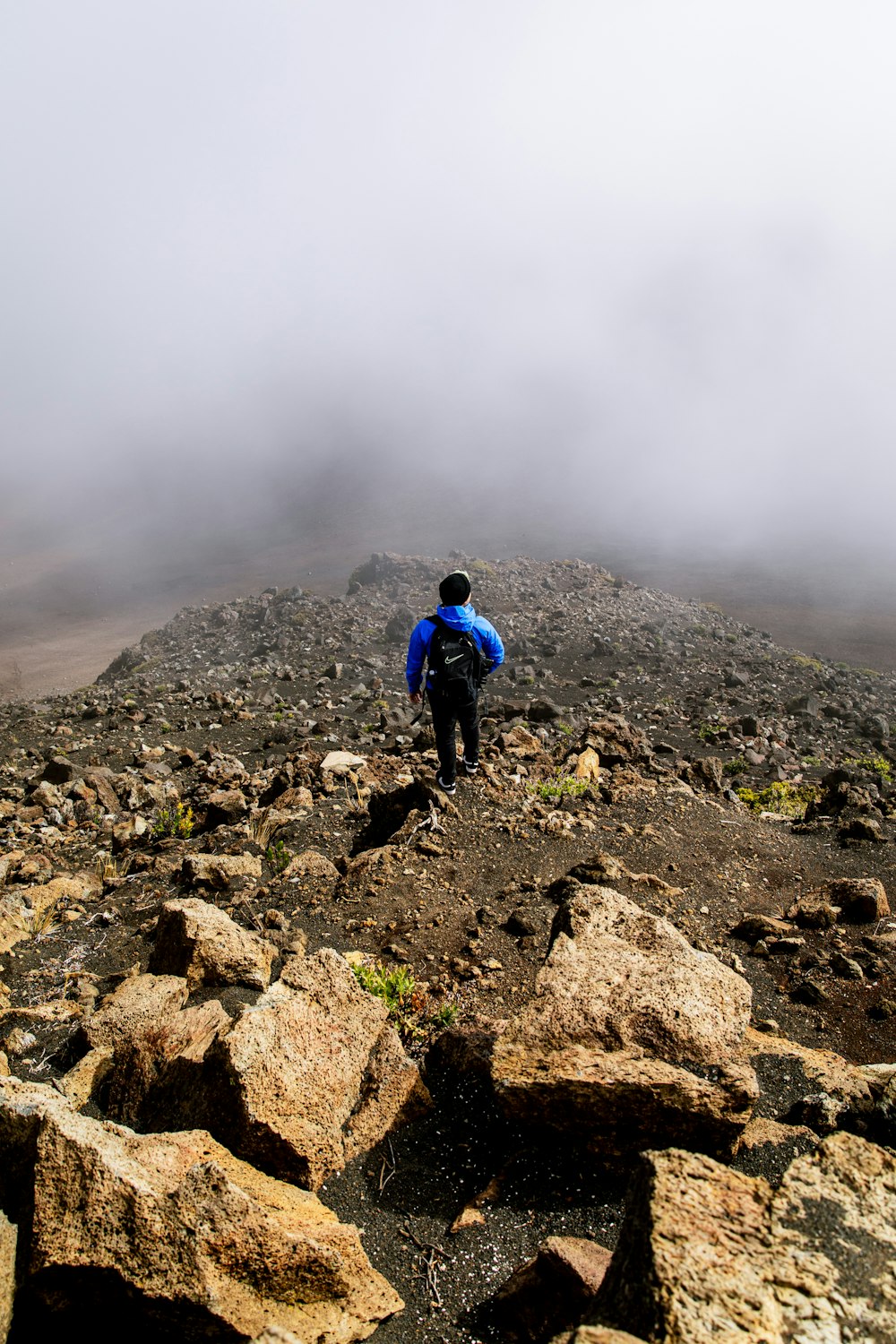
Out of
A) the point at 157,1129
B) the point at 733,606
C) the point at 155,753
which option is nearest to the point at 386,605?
the point at 155,753

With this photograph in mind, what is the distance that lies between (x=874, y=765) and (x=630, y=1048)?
9198 mm

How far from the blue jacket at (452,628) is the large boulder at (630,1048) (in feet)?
10.0

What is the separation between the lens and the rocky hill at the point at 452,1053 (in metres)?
1.92

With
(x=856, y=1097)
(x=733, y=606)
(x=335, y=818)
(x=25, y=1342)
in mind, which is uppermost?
(x=25, y=1342)

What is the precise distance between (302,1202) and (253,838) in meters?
4.00

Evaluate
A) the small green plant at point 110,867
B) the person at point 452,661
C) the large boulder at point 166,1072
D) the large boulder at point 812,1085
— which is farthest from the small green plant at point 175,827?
the large boulder at point 812,1085

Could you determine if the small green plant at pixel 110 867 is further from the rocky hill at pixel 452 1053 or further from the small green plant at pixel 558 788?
the small green plant at pixel 558 788

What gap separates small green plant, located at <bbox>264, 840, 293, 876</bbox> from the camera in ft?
18.6

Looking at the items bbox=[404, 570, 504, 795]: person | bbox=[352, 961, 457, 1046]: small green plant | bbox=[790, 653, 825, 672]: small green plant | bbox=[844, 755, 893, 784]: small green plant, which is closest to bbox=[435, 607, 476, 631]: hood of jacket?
bbox=[404, 570, 504, 795]: person

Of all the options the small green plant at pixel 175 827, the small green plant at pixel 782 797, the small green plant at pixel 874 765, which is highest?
the small green plant at pixel 175 827

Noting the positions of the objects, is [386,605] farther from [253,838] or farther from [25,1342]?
[25,1342]

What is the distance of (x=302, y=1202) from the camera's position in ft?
7.96

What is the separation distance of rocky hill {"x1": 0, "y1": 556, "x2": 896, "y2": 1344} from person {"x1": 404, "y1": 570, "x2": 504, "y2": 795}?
18.3 inches

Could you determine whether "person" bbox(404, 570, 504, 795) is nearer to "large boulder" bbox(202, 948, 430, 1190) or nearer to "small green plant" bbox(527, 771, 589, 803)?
"small green plant" bbox(527, 771, 589, 803)
